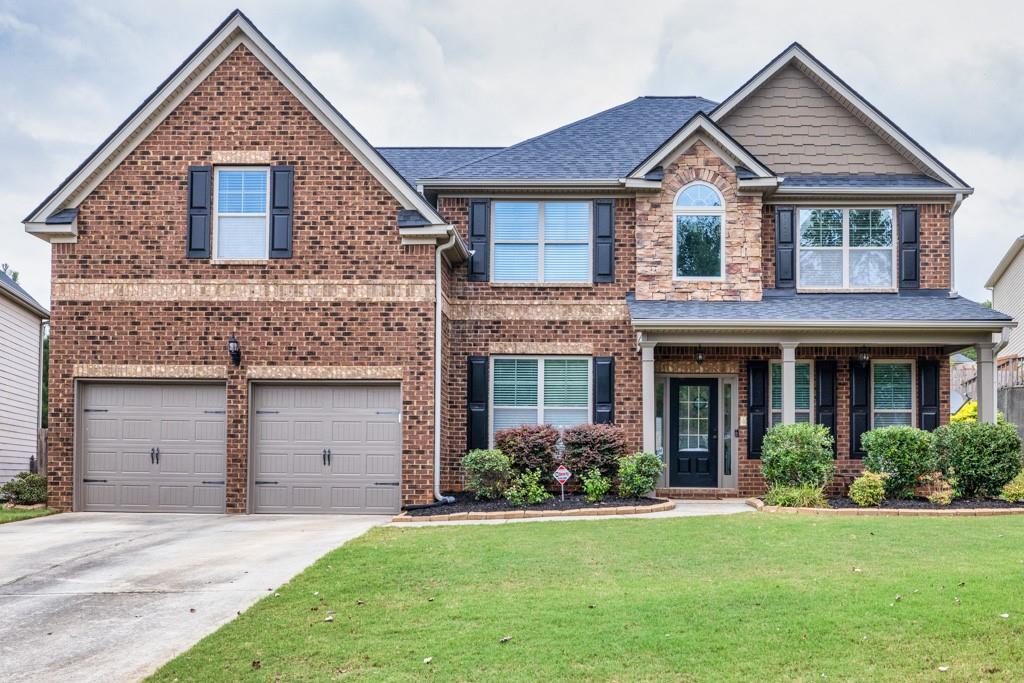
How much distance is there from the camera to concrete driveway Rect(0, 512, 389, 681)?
24.1ft

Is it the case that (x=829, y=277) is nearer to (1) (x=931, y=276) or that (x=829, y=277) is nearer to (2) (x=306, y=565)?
(1) (x=931, y=276)

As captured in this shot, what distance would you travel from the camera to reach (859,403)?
17.4 metres

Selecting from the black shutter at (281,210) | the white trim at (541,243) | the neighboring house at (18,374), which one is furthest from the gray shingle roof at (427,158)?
the neighboring house at (18,374)

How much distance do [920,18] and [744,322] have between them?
958 centimetres

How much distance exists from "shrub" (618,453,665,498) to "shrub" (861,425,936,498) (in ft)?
10.7

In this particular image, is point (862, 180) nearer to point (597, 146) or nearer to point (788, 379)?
point (788, 379)

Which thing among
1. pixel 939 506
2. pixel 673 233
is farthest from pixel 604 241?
pixel 939 506

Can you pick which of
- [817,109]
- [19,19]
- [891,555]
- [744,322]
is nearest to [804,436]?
[744,322]

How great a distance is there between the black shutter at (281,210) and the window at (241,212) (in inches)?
6.5

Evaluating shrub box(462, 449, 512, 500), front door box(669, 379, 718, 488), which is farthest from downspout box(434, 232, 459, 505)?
front door box(669, 379, 718, 488)

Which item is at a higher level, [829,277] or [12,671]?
[829,277]

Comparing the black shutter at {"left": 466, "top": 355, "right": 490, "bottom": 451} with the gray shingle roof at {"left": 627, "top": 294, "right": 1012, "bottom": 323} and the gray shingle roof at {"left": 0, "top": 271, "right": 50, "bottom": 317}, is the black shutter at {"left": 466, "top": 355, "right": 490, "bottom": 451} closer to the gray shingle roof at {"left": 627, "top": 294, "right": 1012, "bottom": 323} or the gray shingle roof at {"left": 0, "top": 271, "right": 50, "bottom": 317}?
the gray shingle roof at {"left": 627, "top": 294, "right": 1012, "bottom": 323}

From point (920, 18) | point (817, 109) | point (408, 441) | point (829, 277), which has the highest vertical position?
point (920, 18)

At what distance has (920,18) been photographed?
68.6 feet
